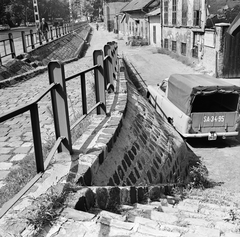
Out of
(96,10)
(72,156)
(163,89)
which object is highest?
(96,10)

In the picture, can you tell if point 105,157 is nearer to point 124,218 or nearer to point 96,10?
point 124,218

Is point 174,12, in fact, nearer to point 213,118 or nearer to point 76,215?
point 213,118

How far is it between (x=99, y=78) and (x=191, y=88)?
3.43 meters

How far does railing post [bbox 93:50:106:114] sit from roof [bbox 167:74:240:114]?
339cm

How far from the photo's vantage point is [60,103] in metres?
3.76

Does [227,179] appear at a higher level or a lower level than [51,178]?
lower

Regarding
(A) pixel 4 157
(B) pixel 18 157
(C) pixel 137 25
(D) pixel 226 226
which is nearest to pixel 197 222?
(D) pixel 226 226

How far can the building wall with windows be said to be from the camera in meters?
20.4

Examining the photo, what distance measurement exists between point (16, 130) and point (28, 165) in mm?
2445

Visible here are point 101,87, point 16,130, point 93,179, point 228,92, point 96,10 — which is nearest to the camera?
point 93,179

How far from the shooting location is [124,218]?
2893mm

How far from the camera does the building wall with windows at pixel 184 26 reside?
20.4 metres

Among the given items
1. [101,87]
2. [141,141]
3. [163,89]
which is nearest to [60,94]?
[101,87]

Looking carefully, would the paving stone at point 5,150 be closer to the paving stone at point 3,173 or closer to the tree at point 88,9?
the paving stone at point 3,173
